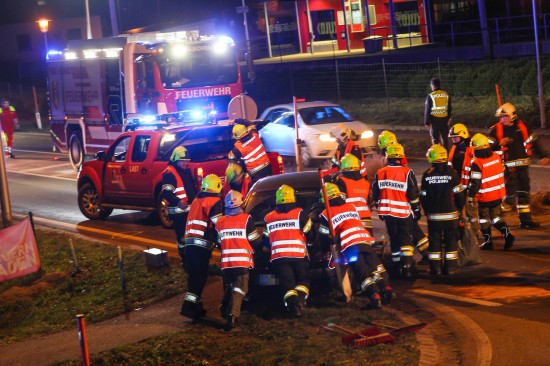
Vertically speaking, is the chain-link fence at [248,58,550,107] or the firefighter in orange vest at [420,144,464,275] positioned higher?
the chain-link fence at [248,58,550,107]

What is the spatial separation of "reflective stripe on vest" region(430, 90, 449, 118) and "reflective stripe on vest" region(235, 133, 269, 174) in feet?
15.8

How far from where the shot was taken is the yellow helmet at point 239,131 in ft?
48.7

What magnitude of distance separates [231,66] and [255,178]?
31.6 feet

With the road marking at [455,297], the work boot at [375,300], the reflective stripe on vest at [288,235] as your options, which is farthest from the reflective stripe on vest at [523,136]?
the reflective stripe on vest at [288,235]

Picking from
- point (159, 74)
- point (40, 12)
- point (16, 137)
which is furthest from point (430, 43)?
point (40, 12)

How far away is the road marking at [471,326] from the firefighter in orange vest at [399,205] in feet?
3.07

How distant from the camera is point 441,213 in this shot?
36.7ft

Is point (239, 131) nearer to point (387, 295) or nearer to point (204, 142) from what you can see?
point (204, 142)

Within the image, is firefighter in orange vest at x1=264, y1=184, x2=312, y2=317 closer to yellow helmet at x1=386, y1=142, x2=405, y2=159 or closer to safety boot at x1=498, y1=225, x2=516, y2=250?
yellow helmet at x1=386, y1=142, x2=405, y2=159

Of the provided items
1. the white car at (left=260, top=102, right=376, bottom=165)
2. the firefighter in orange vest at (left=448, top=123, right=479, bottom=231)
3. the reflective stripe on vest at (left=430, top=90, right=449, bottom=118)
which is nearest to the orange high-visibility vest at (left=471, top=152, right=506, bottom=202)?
the firefighter in orange vest at (left=448, top=123, right=479, bottom=231)

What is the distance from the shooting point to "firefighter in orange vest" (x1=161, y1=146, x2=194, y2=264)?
12547mm

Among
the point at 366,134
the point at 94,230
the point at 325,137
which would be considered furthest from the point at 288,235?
the point at 325,137

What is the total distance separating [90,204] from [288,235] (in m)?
8.79

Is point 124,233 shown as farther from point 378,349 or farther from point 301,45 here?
point 301,45
